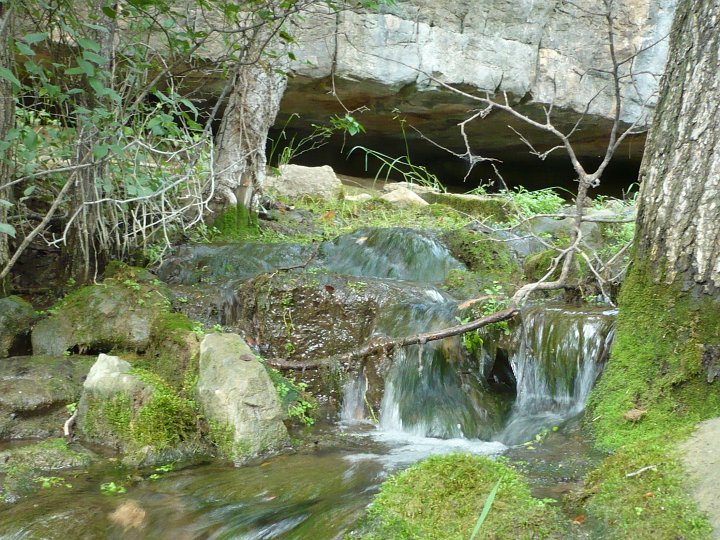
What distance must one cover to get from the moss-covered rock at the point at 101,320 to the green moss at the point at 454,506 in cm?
300

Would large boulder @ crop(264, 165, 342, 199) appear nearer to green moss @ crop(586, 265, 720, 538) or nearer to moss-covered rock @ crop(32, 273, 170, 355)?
moss-covered rock @ crop(32, 273, 170, 355)

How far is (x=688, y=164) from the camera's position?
126 inches

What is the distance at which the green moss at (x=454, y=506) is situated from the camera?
241 centimetres

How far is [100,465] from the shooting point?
13.0ft

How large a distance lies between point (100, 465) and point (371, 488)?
1562 millimetres

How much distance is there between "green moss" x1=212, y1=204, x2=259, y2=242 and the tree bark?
510 centimetres

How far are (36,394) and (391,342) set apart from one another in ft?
7.69

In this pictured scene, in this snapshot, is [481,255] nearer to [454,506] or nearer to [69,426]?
[69,426]

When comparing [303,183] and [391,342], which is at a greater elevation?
[303,183]

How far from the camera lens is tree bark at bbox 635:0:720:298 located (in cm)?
313

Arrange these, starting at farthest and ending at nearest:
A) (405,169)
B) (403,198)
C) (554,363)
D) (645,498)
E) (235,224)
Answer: (405,169)
(403,198)
(235,224)
(554,363)
(645,498)

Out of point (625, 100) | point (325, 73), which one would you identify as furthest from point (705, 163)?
point (625, 100)

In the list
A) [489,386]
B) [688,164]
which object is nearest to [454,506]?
[688,164]

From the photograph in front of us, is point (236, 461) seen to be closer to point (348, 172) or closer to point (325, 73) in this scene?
point (325, 73)
